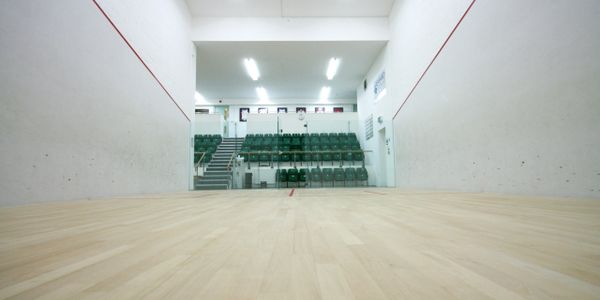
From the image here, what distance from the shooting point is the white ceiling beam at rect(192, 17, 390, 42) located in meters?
6.50

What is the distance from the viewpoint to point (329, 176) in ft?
23.4

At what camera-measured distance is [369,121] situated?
805 centimetres

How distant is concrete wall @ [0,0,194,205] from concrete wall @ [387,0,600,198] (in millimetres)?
3892

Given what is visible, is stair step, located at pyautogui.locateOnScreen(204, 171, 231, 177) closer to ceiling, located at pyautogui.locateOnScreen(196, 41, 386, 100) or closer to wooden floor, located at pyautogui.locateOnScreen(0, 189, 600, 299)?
ceiling, located at pyautogui.locateOnScreen(196, 41, 386, 100)

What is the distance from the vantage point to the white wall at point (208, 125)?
6.95 m

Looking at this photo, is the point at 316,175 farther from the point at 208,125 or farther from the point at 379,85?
the point at 208,125

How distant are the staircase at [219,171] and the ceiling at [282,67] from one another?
6.60ft

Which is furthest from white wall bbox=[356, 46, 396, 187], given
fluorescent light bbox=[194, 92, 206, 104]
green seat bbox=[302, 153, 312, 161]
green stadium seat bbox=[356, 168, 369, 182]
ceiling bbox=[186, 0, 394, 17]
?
fluorescent light bbox=[194, 92, 206, 104]

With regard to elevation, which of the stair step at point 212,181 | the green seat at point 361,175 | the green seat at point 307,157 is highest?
the green seat at point 307,157

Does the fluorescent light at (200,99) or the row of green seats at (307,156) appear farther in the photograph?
the fluorescent light at (200,99)

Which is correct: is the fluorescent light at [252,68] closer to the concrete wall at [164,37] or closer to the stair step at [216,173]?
the concrete wall at [164,37]

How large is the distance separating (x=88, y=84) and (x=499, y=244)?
3445 mm

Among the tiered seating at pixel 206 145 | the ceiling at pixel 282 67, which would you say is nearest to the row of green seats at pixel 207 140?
the tiered seating at pixel 206 145

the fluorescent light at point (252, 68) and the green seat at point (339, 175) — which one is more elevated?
the fluorescent light at point (252, 68)
